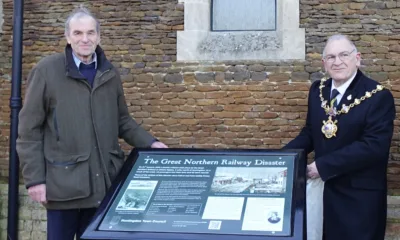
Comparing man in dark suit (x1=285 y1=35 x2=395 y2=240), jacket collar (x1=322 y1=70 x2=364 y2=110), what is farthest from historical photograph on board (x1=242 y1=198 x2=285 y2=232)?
jacket collar (x1=322 y1=70 x2=364 y2=110)

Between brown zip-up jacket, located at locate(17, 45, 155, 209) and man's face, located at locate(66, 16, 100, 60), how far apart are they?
89 mm

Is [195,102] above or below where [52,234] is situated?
above

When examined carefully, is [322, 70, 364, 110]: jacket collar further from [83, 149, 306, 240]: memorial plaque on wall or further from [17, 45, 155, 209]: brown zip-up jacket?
[17, 45, 155, 209]: brown zip-up jacket

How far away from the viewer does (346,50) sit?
3375mm

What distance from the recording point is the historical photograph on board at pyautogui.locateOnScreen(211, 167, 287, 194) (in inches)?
109

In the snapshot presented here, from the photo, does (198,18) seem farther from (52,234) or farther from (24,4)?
(52,234)

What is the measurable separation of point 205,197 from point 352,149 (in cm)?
104

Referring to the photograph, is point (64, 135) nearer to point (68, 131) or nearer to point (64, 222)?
point (68, 131)

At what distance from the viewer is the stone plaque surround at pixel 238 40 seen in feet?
17.9

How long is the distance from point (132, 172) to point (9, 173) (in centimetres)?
313

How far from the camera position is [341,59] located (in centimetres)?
338

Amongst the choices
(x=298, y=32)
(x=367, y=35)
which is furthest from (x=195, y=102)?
(x=367, y=35)

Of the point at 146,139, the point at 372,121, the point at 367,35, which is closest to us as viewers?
the point at 372,121

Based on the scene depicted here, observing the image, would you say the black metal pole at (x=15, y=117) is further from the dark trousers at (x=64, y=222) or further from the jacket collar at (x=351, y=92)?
the jacket collar at (x=351, y=92)
